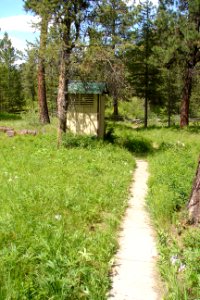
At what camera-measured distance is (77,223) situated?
5117 millimetres

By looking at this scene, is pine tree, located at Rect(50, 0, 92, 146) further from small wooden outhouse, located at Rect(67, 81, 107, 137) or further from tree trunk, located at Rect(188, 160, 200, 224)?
tree trunk, located at Rect(188, 160, 200, 224)

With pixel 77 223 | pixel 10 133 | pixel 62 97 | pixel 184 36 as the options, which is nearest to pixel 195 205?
pixel 77 223

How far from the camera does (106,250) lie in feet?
14.5

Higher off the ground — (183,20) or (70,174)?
(183,20)

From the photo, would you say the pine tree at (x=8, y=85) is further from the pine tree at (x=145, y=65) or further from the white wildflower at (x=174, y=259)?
the white wildflower at (x=174, y=259)

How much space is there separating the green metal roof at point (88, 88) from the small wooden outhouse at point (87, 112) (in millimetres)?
27

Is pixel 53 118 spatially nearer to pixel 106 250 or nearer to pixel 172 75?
pixel 172 75

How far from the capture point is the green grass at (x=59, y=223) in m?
3.48

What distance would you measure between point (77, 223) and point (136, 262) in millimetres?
1174

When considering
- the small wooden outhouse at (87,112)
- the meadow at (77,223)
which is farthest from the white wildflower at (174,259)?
the small wooden outhouse at (87,112)

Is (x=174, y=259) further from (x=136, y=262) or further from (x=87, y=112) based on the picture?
(x=87, y=112)

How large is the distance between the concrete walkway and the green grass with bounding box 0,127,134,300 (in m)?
0.13

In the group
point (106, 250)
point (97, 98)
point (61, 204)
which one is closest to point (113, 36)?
point (97, 98)

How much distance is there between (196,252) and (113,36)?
882 cm
